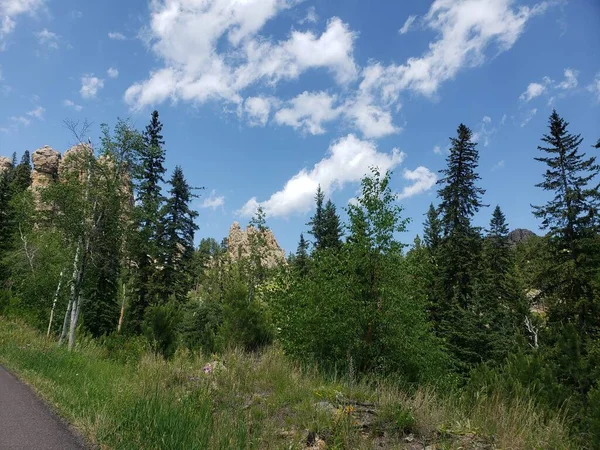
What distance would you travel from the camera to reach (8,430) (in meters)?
5.22

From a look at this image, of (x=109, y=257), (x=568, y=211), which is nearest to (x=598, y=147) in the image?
(x=568, y=211)

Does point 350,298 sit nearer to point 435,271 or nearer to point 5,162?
point 435,271

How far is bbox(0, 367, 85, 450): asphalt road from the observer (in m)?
4.72

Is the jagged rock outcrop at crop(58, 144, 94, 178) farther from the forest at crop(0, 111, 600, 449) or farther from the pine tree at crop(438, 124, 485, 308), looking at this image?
the pine tree at crop(438, 124, 485, 308)

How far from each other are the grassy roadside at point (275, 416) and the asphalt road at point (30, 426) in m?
0.21

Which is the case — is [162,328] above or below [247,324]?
below

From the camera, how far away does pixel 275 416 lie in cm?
554

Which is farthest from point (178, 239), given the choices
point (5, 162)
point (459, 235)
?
point (5, 162)

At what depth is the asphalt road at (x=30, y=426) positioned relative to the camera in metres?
4.72

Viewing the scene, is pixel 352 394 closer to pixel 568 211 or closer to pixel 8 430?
pixel 8 430

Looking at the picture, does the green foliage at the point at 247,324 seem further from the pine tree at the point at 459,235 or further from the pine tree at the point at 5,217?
the pine tree at the point at 5,217

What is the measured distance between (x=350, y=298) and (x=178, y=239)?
2634 centimetres

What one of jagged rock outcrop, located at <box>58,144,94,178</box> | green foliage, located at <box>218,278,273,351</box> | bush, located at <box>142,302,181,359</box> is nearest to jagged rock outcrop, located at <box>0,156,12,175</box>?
jagged rock outcrop, located at <box>58,144,94,178</box>

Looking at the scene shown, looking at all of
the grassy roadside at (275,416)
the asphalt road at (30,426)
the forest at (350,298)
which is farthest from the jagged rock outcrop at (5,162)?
the grassy roadside at (275,416)
